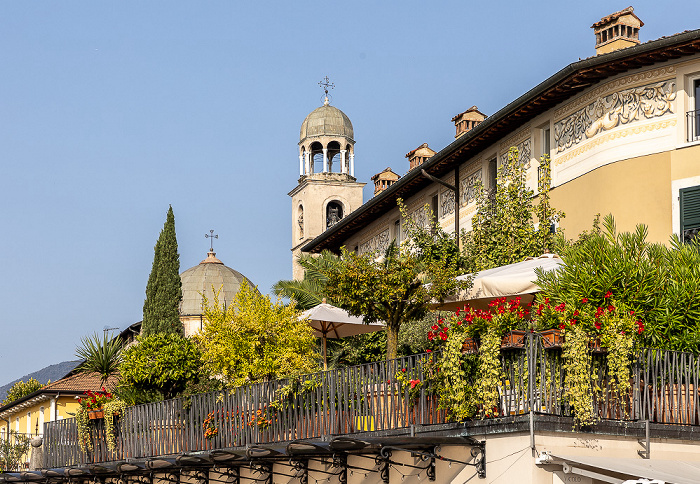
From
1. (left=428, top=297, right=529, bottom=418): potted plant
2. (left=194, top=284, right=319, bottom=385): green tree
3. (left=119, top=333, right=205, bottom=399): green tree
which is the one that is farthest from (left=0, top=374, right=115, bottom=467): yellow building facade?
(left=428, top=297, right=529, bottom=418): potted plant

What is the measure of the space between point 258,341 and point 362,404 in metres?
4.44

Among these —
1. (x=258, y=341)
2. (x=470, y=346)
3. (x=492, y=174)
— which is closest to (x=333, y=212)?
(x=492, y=174)

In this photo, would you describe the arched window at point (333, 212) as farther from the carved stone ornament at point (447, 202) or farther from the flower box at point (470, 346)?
the flower box at point (470, 346)

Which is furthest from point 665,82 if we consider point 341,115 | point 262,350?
point 341,115

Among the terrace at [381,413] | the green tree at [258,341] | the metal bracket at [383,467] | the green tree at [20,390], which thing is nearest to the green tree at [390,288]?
the terrace at [381,413]

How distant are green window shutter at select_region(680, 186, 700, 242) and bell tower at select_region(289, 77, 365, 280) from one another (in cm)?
3414

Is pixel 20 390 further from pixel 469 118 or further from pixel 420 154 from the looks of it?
pixel 469 118

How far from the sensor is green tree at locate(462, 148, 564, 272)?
73.8 feet

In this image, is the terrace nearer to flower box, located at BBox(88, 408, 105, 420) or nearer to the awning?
the awning

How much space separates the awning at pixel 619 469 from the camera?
38.4 feet

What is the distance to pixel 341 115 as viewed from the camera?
5578 centimetres

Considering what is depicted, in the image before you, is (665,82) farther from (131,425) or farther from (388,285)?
(131,425)

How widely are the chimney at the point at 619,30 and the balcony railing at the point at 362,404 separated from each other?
1084cm

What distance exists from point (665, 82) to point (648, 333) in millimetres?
7446
